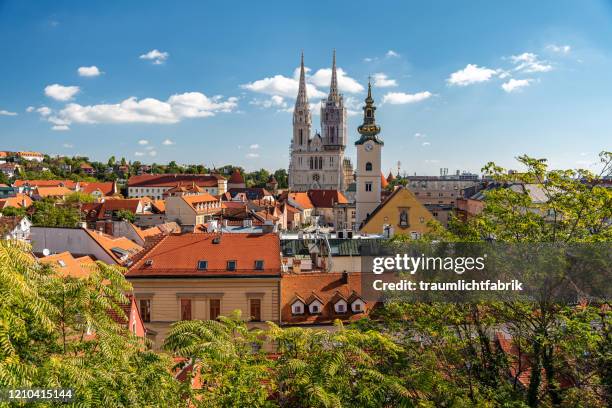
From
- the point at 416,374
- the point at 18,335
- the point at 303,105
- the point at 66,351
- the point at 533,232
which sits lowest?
the point at 416,374

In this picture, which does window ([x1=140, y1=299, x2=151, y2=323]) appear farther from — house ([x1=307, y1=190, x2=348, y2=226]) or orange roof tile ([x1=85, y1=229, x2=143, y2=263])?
house ([x1=307, y1=190, x2=348, y2=226])

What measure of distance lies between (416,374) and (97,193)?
12323 cm

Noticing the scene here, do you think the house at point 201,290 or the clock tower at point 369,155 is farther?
the clock tower at point 369,155

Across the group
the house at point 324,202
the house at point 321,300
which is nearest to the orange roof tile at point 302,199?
the house at point 324,202

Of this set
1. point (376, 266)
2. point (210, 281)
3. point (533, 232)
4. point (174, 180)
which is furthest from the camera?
point (174, 180)

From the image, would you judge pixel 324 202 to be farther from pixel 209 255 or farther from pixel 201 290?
pixel 201 290

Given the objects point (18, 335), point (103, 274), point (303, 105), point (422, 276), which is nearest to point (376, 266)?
point (422, 276)

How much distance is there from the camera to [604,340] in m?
10.5

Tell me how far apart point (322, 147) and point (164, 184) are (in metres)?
47.8

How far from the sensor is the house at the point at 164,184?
128 metres

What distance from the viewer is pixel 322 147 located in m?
143

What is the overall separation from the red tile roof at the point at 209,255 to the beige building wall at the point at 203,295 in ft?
1.11

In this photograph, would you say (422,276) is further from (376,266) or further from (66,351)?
(66,351)

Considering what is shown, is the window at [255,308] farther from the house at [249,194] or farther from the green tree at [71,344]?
the house at [249,194]
